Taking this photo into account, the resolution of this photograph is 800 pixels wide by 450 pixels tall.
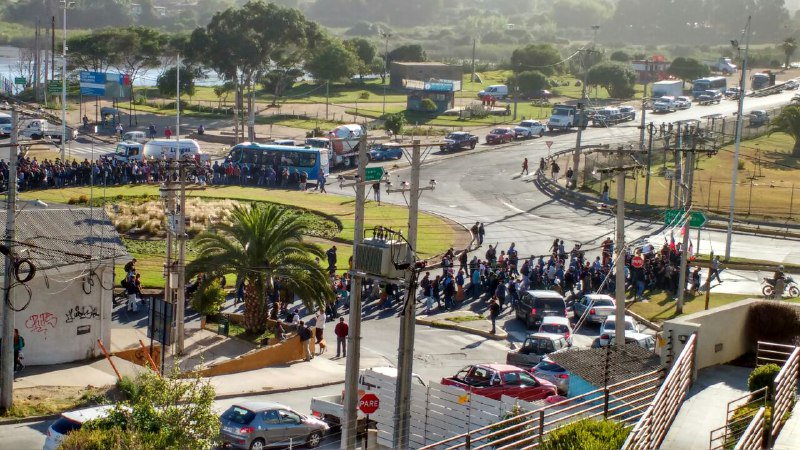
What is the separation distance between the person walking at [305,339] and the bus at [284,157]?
31.5 meters

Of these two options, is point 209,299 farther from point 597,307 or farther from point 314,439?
point 597,307

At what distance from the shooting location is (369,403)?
22.8m

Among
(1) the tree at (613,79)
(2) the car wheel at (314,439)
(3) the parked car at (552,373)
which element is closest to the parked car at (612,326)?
(3) the parked car at (552,373)

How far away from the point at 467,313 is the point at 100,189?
24.8 m

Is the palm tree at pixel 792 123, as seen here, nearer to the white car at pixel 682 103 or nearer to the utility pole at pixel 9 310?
the white car at pixel 682 103

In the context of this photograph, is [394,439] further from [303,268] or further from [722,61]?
[722,61]

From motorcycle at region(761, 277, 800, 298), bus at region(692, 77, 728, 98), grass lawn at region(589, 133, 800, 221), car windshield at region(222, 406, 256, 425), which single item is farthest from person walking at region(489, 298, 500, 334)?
bus at region(692, 77, 728, 98)

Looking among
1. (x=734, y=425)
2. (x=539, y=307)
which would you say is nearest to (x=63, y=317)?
(x=539, y=307)

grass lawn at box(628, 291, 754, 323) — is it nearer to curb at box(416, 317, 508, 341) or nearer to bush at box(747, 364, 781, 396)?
curb at box(416, 317, 508, 341)

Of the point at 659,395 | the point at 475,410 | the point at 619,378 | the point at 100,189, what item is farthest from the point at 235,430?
the point at 100,189

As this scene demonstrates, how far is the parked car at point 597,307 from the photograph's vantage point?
37.1 meters

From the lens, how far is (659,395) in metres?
17.2

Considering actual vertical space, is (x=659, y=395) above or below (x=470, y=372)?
above

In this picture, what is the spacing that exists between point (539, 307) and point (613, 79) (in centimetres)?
7495
